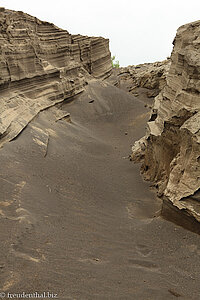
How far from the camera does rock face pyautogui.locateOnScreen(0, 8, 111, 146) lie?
485 inches

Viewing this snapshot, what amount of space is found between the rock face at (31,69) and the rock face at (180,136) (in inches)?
216

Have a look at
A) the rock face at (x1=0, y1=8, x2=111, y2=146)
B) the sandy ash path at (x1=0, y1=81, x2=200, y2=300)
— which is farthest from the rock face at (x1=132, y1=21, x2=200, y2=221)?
the rock face at (x1=0, y1=8, x2=111, y2=146)

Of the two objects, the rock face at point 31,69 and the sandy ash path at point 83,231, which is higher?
the rock face at point 31,69

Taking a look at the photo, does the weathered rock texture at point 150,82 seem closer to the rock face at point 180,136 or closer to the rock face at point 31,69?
the rock face at point 31,69

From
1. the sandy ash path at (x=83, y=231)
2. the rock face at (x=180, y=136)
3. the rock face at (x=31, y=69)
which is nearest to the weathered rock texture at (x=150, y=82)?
the rock face at (x=31, y=69)

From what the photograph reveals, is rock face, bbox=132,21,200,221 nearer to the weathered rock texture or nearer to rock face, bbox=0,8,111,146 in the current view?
rock face, bbox=0,8,111,146

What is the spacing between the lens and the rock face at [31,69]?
12.3 meters

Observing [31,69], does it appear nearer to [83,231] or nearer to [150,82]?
[83,231]

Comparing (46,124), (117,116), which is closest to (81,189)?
(46,124)

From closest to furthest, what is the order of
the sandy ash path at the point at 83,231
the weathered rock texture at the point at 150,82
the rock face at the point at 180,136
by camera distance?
the sandy ash path at the point at 83,231
the rock face at the point at 180,136
the weathered rock texture at the point at 150,82

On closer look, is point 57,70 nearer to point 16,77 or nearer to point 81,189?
point 16,77

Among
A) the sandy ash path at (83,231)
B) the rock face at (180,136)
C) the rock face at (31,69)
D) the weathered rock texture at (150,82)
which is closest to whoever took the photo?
the sandy ash path at (83,231)

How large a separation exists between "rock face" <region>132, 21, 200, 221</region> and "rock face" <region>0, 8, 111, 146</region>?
549 cm

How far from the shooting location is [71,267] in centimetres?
451
